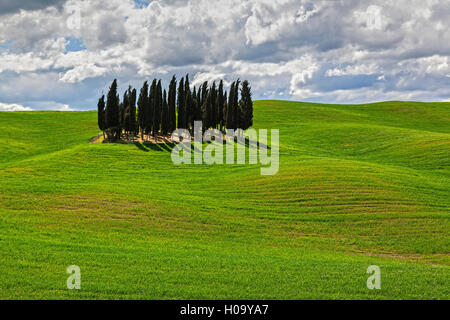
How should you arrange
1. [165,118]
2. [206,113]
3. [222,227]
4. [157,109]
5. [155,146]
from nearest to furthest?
[222,227], [155,146], [157,109], [165,118], [206,113]

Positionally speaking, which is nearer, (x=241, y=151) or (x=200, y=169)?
(x=200, y=169)

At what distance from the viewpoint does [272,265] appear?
52.9 feet

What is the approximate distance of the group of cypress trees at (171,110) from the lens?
212 ft

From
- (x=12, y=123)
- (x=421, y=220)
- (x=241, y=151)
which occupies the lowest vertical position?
(x=421, y=220)

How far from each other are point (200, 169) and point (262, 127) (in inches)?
1906

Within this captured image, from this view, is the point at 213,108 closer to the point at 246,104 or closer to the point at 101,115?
the point at 246,104

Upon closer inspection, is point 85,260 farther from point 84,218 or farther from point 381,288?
point 381,288

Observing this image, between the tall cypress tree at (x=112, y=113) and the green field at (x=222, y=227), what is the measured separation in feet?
23.7

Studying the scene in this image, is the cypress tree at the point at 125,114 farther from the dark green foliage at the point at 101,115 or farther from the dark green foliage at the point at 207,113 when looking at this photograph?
the dark green foliage at the point at 207,113

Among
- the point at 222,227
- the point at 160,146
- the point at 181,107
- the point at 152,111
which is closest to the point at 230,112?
the point at 181,107

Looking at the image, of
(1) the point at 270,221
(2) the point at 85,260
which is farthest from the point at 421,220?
(2) the point at 85,260

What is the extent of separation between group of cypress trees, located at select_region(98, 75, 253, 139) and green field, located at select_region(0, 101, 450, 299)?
8.80 meters

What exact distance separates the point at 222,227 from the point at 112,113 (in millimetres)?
44726

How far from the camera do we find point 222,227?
967 inches
